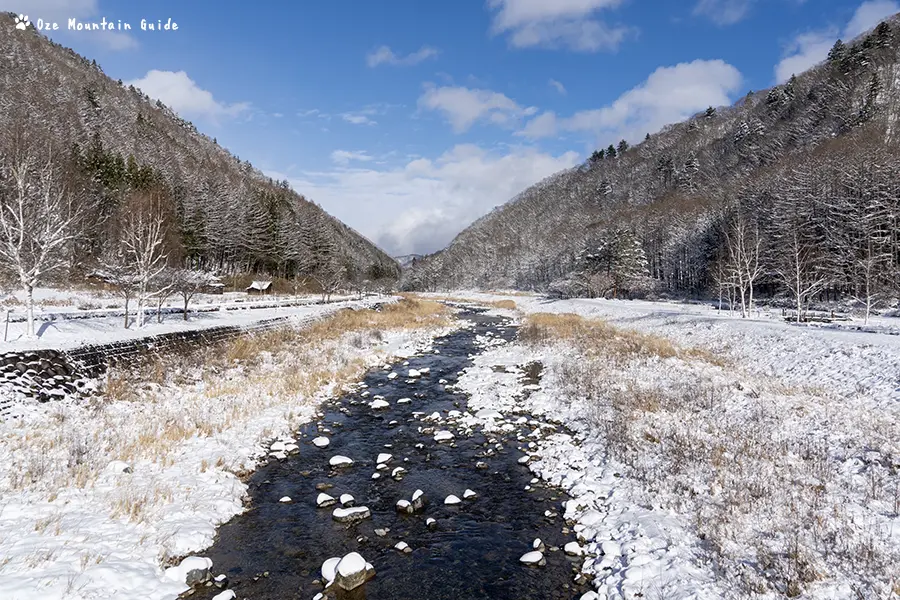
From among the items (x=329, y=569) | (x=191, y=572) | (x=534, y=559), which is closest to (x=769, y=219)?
(x=534, y=559)

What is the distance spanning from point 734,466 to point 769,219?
3051 inches

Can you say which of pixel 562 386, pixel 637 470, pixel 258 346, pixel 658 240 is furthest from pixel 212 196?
pixel 658 240

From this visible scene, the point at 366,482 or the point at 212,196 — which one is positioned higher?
the point at 212,196

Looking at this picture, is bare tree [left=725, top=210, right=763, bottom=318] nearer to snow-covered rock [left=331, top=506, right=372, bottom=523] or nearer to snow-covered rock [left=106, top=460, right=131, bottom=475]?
snow-covered rock [left=331, top=506, right=372, bottom=523]

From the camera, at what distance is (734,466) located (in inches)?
356

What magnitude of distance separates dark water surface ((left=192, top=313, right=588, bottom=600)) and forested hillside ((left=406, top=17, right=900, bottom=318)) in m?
34.8

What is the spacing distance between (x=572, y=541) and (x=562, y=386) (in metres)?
10.6

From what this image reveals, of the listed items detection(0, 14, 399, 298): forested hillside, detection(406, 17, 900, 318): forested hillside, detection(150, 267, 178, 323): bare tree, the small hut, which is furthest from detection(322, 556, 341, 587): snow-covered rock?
the small hut

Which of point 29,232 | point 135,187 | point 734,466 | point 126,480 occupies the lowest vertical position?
point 126,480

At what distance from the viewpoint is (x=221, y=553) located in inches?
289

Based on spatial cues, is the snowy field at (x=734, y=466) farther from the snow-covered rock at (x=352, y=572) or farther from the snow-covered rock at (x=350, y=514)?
the snow-covered rock at (x=350, y=514)

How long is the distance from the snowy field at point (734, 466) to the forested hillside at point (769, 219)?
2385 centimetres

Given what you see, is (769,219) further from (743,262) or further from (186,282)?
(186,282)

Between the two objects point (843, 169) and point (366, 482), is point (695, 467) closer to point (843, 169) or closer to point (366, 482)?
point (366, 482)
